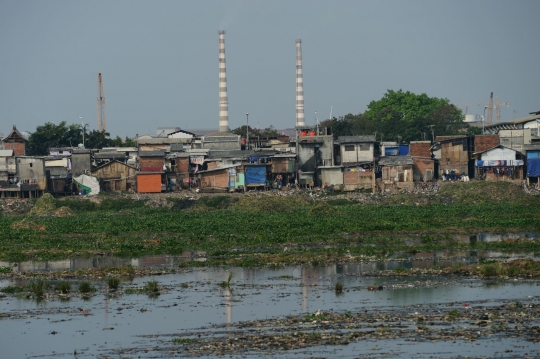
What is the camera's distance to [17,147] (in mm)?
73750

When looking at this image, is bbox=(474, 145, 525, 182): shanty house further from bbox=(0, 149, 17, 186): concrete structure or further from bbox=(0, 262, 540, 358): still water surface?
bbox=(0, 262, 540, 358): still water surface

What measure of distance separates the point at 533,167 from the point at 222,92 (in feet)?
144

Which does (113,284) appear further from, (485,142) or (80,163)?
(485,142)

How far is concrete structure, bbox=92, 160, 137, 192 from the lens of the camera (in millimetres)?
63844

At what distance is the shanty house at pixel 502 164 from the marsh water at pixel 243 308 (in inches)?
1329

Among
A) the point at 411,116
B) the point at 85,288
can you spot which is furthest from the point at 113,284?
the point at 411,116

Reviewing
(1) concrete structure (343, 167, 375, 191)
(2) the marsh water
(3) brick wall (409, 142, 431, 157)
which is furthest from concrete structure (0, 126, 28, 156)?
(2) the marsh water

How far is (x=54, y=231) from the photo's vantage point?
41438 millimetres

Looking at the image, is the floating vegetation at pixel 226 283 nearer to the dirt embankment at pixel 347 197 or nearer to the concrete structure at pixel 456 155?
the dirt embankment at pixel 347 197

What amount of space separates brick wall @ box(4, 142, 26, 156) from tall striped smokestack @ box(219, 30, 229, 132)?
2551 centimetres

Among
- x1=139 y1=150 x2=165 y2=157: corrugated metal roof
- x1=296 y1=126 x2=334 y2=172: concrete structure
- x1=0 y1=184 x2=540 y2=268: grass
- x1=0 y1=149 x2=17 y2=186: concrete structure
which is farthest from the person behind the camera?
x1=296 y1=126 x2=334 y2=172: concrete structure

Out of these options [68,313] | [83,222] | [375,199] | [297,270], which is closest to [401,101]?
[375,199]

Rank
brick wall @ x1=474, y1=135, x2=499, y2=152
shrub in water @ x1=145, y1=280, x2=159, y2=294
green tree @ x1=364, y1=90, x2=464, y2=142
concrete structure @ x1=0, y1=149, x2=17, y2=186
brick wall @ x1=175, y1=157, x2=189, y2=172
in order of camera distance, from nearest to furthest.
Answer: shrub in water @ x1=145, y1=280, x2=159, y2=294
concrete structure @ x1=0, y1=149, x2=17, y2=186
brick wall @ x1=474, y1=135, x2=499, y2=152
brick wall @ x1=175, y1=157, x2=189, y2=172
green tree @ x1=364, y1=90, x2=464, y2=142

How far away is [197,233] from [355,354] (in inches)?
878
